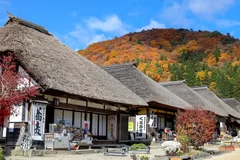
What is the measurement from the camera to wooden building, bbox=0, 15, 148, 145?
45.4 ft

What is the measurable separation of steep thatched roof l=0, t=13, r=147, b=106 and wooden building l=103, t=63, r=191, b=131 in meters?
3.34

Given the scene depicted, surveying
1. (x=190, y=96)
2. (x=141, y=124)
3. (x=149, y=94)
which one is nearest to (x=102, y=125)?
(x=141, y=124)

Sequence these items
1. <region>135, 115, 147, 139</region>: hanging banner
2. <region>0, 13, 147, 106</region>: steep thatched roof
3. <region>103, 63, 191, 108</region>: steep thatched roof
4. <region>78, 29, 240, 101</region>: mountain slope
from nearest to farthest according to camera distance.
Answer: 1. <region>0, 13, 147, 106</region>: steep thatched roof
2. <region>135, 115, 147, 139</region>: hanging banner
3. <region>103, 63, 191, 108</region>: steep thatched roof
4. <region>78, 29, 240, 101</region>: mountain slope

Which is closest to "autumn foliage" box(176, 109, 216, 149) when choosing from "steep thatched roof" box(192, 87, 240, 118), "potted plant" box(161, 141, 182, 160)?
"potted plant" box(161, 141, 182, 160)

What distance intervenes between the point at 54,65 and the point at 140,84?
11.0 metres

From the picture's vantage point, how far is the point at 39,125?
1397 cm

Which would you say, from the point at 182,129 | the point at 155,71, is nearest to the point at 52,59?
the point at 182,129

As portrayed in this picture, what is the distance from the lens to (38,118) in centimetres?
1395

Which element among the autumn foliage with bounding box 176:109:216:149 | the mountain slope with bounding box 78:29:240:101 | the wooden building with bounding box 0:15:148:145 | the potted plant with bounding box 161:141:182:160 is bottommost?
the potted plant with bounding box 161:141:182:160

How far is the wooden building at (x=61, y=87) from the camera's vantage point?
45.4ft

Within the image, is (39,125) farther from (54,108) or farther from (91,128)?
(91,128)

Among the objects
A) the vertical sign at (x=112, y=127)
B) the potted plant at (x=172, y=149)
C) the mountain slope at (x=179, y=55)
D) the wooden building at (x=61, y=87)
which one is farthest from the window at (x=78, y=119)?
the mountain slope at (x=179, y=55)

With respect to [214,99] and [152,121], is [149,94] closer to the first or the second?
[152,121]

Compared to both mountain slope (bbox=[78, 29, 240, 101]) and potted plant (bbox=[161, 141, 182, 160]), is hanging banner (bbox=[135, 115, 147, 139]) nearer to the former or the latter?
potted plant (bbox=[161, 141, 182, 160])
